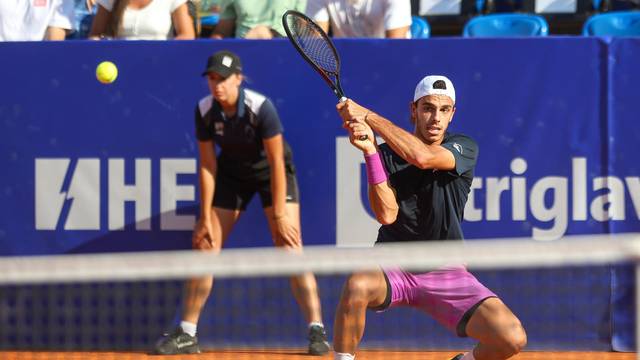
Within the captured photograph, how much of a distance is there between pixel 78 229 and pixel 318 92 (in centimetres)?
151

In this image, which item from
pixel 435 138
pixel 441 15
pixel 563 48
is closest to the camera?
pixel 435 138

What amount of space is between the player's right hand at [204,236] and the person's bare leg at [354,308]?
1745 millimetres

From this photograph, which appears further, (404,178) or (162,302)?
(162,302)

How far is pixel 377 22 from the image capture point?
691cm

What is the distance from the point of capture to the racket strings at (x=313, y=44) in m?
5.49

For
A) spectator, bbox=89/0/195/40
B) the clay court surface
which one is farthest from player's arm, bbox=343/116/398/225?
spectator, bbox=89/0/195/40

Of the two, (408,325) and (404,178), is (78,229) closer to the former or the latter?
(408,325)

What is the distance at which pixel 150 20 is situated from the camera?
22.6 feet

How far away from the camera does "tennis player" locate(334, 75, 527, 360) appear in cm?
448

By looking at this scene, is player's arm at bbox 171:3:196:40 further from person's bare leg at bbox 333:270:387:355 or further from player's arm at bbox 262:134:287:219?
person's bare leg at bbox 333:270:387:355

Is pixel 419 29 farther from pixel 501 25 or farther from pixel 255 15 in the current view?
pixel 255 15

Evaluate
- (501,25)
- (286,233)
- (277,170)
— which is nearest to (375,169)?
(277,170)

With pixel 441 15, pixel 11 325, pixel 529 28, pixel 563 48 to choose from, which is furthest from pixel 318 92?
pixel 441 15

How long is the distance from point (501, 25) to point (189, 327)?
360 centimetres
